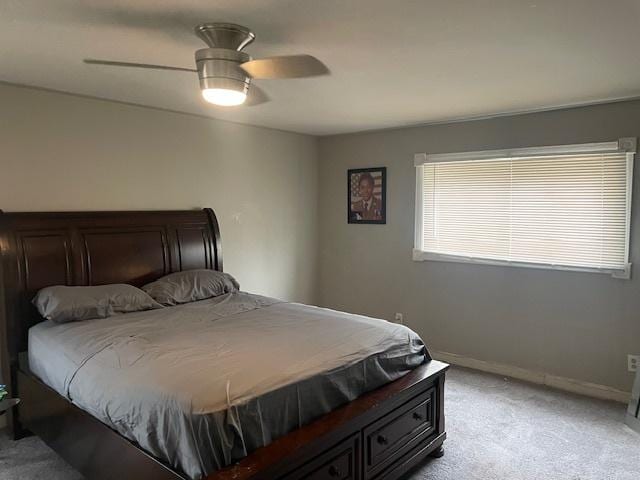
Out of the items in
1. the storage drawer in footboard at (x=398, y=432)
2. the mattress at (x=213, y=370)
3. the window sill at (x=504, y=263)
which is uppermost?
the window sill at (x=504, y=263)

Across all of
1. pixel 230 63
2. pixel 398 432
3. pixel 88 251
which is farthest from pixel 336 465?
pixel 88 251

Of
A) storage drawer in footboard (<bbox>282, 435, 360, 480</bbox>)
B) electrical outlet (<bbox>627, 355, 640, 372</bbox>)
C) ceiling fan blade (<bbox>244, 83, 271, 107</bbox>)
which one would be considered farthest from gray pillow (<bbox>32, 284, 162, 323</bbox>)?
electrical outlet (<bbox>627, 355, 640, 372</bbox>)

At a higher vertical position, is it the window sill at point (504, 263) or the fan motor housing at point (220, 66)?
the fan motor housing at point (220, 66)

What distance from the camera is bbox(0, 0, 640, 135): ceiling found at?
1.94 meters

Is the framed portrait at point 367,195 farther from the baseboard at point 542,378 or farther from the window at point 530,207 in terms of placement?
the baseboard at point 542,378

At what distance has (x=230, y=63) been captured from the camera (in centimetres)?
221

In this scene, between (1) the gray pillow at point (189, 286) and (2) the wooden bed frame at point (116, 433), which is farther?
(1) the gray pillow at point (189, 286)

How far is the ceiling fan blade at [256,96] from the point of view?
10.7 ft

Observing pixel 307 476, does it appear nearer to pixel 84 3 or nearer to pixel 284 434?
pixel 284 434

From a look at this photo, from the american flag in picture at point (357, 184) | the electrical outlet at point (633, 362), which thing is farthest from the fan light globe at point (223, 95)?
the electrical outlet at point (633, 362)

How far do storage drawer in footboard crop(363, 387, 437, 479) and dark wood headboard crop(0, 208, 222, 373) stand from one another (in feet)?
7.42

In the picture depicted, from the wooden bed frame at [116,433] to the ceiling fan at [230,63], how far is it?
5.24ft

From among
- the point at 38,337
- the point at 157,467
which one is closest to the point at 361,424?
the point at 157,467

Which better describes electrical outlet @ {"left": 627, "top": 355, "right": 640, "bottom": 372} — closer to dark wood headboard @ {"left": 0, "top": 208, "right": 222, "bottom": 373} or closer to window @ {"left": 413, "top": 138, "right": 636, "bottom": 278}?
window @ {"left": 413, "top": 138, "right": 636, "bottom": 278}
